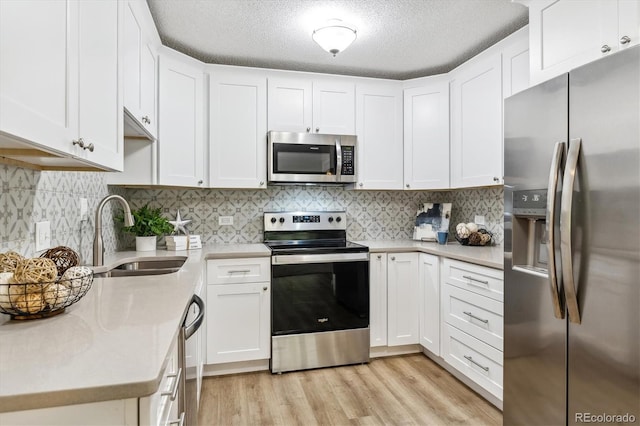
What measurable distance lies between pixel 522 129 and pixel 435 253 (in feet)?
4.02

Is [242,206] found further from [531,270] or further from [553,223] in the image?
[553,223]

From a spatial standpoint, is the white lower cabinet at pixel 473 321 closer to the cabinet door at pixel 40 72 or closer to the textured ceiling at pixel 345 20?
the textured ceiling at pixel 345 20

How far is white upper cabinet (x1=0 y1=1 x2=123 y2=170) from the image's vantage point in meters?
0.76

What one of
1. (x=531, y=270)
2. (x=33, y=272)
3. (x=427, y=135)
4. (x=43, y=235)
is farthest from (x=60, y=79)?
(x=427, y=135)

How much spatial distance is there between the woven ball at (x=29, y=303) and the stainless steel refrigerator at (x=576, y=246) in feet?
5.64

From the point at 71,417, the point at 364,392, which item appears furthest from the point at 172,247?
the point at 71,417

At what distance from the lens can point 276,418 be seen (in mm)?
2102

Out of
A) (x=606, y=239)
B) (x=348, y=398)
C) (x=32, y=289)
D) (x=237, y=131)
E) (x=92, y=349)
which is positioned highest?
(x=237, y=131)

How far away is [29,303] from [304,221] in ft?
7.74

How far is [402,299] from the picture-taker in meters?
2.93

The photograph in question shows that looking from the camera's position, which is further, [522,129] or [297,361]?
[297,361]

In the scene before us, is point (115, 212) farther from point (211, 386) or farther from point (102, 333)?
point (102, 333)

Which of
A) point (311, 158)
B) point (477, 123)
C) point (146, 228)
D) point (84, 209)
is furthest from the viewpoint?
point (311, 158)

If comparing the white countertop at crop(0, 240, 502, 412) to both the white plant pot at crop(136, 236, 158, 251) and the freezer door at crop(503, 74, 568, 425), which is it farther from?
the freezer door at crop(503, 74, 568, 425)
